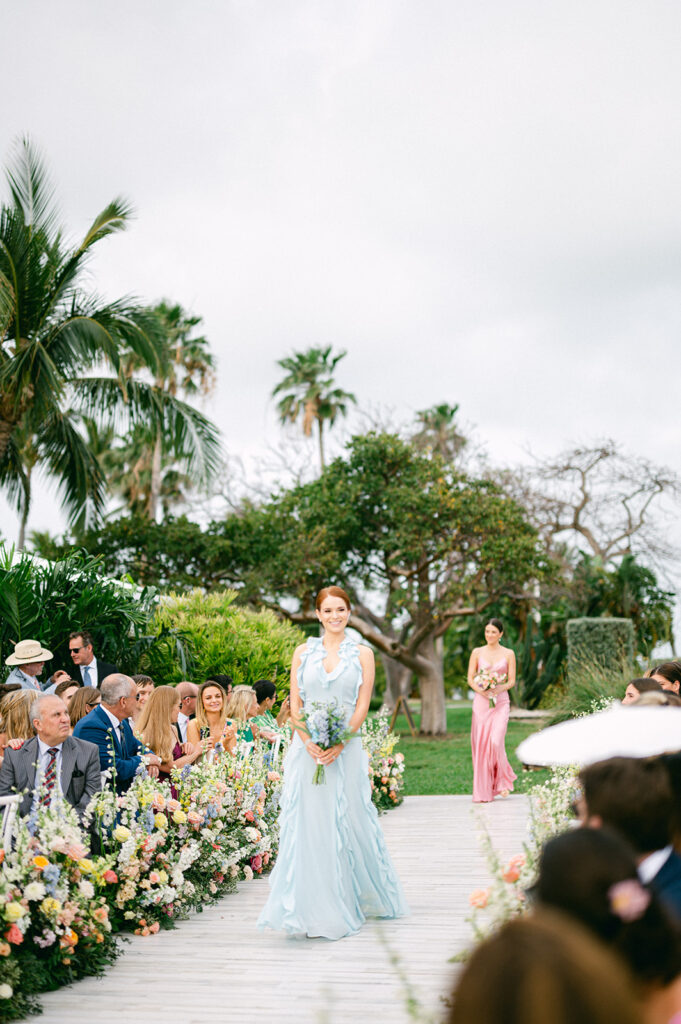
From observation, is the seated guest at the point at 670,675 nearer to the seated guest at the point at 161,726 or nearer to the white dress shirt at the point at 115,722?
the seated guest at the point at 161,726

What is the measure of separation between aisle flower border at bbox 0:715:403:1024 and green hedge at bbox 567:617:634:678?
1270cm

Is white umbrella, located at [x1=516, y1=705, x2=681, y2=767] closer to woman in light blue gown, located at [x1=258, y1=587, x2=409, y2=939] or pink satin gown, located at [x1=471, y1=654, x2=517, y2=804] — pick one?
woman in light blue gown, located at [x1=258, y1=587, x2=409, y2=939]

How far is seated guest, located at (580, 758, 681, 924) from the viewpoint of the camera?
247cm

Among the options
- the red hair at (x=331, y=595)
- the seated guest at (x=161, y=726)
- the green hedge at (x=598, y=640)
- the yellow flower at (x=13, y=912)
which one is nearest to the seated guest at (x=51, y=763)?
the yellow flower at (x=13, y=912)

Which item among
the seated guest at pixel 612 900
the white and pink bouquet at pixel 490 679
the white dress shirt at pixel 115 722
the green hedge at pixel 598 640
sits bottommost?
the seated guest at pixel 612 900

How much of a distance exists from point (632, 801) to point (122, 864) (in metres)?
4.34

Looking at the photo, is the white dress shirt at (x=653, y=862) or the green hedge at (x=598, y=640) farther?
the green hedge at (x=598, y=640)

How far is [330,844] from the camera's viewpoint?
6.20 metres

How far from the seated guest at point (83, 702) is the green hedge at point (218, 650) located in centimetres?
620

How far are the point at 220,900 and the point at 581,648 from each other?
576 inches

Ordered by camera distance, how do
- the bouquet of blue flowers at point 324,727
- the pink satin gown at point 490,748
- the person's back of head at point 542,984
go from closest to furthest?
the person's back of head at point 542,984, the bouquet of blue flowers at point 324,727, the pink satin gown at point 490,748

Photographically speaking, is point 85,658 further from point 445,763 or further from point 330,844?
point 445,763

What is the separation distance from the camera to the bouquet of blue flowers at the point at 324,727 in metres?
6.25

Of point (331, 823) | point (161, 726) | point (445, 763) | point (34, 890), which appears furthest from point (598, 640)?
point (34, 890)
